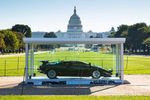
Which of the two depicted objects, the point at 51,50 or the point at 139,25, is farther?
the point at 139,25

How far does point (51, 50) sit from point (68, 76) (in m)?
3.07

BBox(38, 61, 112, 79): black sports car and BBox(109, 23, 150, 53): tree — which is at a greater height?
BBox(109, 23, 150, 53): tree

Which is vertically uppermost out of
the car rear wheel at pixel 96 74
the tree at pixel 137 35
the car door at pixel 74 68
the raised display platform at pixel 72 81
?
the tree at pixel 137 35

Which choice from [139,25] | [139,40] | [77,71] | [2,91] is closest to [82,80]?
[77,71]

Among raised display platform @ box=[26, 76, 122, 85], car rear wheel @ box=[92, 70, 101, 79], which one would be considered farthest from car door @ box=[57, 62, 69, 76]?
car rear wheel @ box=[92, 70, 101, 79]

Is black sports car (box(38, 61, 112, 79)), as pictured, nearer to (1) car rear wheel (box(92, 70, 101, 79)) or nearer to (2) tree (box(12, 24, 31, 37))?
(1) car rear wheel (box(92, 70, 101, 79))

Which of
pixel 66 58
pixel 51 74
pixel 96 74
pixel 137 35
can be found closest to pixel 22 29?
pixel 137 35

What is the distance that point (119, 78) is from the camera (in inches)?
696

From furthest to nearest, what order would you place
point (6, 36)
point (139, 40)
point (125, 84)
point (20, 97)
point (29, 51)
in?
point (139, 40)
point (6, 36)
point (29, 51)
point (125, 84)
point (20, 97)

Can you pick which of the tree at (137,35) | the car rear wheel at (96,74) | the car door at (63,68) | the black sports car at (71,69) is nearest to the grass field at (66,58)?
the black sports car at (71,69)

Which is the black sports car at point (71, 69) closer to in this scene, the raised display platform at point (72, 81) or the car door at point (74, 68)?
the car door at point (74, 68)

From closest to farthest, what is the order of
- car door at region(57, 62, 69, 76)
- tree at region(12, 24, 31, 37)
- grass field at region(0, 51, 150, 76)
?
car door at region(57, 62, 69, 76), grass field at region(0, 51, 150, 76), tree at region(12, 24, 31, 37)

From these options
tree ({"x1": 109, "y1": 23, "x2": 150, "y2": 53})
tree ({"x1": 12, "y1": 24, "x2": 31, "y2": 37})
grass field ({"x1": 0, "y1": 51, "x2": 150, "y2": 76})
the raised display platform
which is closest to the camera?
the raised display platform

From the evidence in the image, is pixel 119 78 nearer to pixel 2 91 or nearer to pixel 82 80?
pixel 82 80
